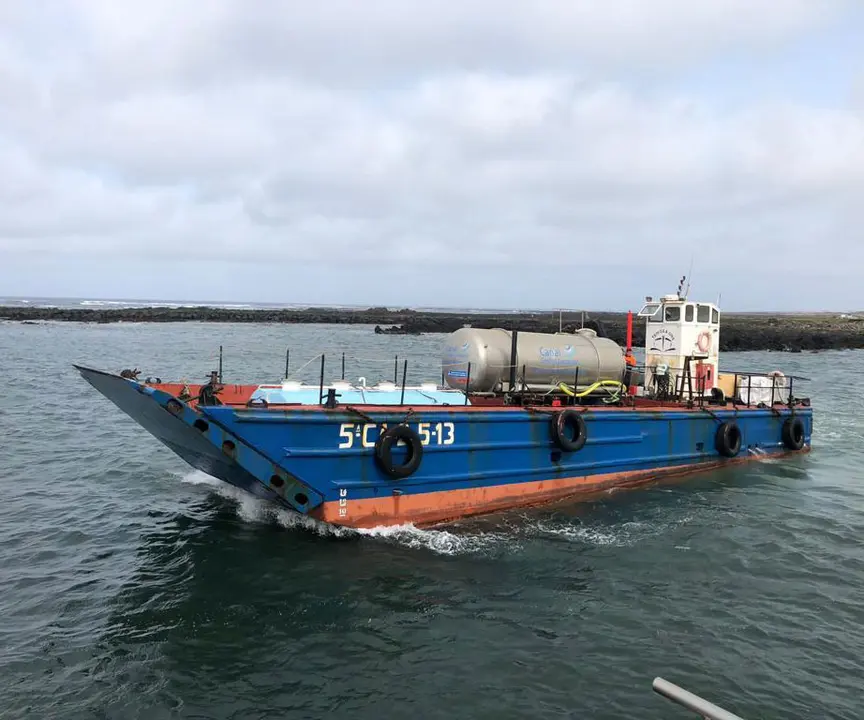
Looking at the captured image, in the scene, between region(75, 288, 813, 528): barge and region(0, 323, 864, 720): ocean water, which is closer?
region(0, 323, 864, 720): ocean water

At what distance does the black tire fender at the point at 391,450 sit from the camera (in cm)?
1042

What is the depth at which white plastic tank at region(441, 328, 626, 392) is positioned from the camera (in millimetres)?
12562

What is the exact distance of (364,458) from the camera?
10.4 meters

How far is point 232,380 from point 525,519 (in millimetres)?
19760

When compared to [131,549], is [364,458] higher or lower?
higher

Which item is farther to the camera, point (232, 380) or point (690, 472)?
point (232, 380)

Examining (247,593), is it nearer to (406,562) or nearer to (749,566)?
(406,562)

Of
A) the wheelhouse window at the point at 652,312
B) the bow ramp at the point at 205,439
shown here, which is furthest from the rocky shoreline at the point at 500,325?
the bow ramp at the point at 205,439

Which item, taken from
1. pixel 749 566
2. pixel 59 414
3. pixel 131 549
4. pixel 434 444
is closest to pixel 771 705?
pixel 749 566

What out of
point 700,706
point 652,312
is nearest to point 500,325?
point 652,312

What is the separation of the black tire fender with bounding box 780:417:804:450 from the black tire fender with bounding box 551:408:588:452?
789 centimetres

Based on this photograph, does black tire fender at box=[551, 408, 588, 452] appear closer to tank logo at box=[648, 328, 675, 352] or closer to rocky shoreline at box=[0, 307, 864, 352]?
tank logo at box=[648, 328, 675, 352]

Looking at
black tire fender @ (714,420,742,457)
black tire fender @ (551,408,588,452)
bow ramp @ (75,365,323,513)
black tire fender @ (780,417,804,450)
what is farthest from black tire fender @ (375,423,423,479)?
black tire fender @ (780,417,804,450)

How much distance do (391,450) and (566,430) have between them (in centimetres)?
374
